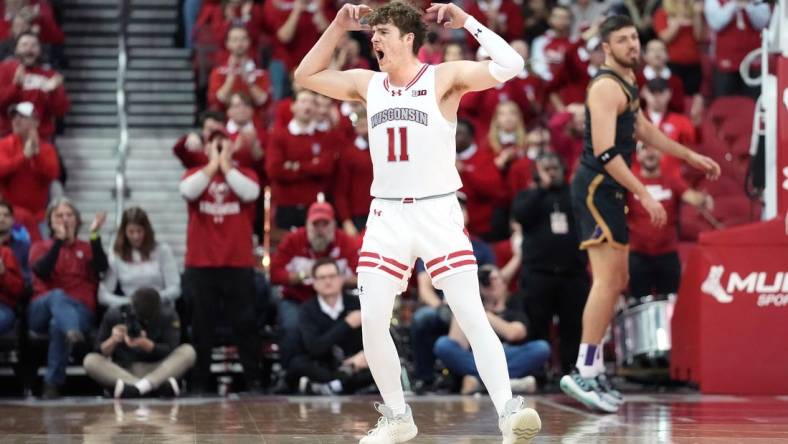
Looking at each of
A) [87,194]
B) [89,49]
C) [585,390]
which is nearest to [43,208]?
[87,194]

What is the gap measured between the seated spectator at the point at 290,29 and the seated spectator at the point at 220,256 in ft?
12.7

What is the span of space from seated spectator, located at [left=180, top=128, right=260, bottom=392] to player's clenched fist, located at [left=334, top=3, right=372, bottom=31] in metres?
4.87

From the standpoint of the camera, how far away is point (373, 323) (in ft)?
24.6

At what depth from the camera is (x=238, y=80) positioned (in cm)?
1541

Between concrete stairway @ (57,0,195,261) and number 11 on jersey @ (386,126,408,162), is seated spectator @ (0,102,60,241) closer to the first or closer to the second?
concrete stairway @ (57,0,195,261)

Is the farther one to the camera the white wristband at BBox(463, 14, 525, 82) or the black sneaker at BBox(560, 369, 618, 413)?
the black sneaker at BBox(560, 369, 618, 413)

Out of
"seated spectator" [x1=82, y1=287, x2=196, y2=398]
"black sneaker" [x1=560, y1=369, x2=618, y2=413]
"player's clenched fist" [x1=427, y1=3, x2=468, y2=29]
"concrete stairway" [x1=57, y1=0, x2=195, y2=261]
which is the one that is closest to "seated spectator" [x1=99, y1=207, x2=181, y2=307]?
"seated spectator" [x1=82, y1=287, x2=196, y2=398]

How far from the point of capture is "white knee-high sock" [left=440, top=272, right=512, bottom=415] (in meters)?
7.46

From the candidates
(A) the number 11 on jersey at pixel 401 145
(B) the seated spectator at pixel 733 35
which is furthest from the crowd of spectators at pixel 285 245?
(A) the number 11 on jersey at pixel 401 145

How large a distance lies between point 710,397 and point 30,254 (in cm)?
566

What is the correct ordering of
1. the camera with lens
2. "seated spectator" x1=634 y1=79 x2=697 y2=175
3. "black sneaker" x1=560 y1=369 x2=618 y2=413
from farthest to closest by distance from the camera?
"seated spectator" x1=634 y1=79 x2=697 y2=175 → the camera with lens → "black sneaker" x1=560 y1=369 x2=618 y2=413

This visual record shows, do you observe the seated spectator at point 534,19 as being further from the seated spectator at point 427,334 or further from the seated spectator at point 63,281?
the seated spectator at point 63,281

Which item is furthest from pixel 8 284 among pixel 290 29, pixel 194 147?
pixel 290 29

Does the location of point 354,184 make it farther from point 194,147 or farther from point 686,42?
point 686,42
